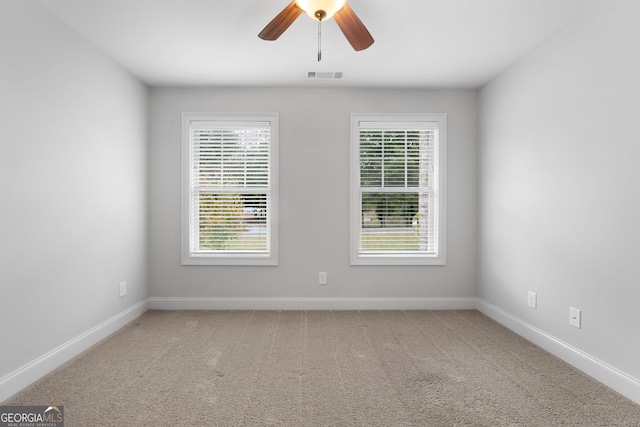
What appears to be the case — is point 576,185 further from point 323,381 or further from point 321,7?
point 323,381

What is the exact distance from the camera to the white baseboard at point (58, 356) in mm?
2139

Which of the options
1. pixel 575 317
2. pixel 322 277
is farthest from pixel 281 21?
pixel 575 317

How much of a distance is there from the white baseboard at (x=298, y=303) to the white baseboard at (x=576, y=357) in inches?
29.2

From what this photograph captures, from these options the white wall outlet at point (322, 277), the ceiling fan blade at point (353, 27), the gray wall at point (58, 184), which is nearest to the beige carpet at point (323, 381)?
the gray wall at point (58, 184)

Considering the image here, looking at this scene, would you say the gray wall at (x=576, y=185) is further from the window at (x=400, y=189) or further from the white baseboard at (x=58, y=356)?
the white baseboard at (x=58, y=356)

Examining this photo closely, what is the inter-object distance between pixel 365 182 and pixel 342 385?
2340mm

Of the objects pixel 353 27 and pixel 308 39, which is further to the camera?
pixel 308 39

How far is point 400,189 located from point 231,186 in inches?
76.9

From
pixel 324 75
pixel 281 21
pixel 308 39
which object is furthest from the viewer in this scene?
pixel 324 75

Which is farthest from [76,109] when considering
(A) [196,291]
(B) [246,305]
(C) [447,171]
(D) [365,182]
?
(C) [447,171]

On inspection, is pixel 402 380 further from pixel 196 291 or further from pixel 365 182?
pixel 196 291

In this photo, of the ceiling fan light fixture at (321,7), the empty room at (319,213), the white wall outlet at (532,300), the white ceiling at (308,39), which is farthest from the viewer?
the white wall outlet at (532,300)

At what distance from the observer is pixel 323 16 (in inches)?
84.3

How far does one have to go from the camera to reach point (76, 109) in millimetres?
2752
